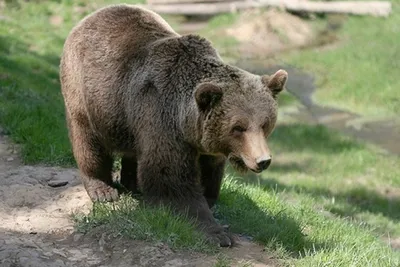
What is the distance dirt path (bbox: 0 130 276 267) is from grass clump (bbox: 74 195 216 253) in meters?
0.08

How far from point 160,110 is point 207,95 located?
0.56 meters

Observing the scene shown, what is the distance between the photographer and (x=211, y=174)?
6.72 m

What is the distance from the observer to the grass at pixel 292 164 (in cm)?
630

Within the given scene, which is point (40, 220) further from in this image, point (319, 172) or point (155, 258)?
point (319, 172)

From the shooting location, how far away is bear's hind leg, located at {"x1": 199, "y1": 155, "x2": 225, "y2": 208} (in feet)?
21.6

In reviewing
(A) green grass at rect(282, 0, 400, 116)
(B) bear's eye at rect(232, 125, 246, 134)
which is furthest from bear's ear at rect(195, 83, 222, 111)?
(A) green grass at rect(282, 0, 400, 116)

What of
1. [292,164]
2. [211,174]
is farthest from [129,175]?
[292,164]

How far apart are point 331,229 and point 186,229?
75.0 inches

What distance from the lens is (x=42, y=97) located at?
36.1 ft

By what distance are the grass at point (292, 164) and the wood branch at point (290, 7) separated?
42cm

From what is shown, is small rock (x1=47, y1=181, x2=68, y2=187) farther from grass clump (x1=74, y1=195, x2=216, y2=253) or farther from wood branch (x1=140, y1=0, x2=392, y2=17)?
wood branch (x1=140, y1=0, x2=392, y2=17)

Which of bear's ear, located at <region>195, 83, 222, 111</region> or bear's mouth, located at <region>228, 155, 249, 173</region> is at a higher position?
bear's ear, located at <region>195, 83, 222, 111</region>

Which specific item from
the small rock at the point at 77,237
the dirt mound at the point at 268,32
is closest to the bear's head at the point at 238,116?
the small rock at the point at 77,237

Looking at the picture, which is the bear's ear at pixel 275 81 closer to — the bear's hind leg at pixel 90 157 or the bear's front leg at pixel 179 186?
the bear's front leg at pixel 179 186
